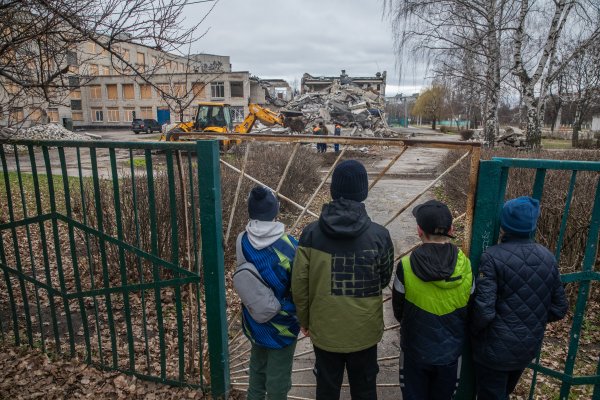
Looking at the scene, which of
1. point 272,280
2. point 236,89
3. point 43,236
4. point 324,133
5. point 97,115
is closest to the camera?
point 272,280

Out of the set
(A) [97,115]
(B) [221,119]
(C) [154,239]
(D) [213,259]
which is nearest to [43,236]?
(C) [154,239]

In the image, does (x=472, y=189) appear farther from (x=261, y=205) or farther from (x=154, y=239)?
(x=154, y=239)

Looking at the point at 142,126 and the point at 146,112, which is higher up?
the point at 146,112

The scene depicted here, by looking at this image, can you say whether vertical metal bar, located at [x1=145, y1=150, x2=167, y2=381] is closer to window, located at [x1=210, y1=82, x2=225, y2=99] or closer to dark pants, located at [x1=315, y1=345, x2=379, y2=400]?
dark pants, located at [x1=315, y1=345, x2=379, y2=400]

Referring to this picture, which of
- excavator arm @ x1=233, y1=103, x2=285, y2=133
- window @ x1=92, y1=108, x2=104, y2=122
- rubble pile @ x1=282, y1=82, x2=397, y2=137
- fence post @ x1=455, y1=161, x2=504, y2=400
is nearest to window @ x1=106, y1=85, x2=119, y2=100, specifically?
A: window @ x1=92, y1=108, x2=104, y2=122

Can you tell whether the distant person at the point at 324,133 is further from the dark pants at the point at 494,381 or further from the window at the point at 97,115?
the window at the point at 97,115

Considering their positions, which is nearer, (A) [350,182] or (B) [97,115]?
(A) [350,182]

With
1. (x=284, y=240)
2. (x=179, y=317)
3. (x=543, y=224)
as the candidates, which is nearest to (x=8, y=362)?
(x=179, y=317)

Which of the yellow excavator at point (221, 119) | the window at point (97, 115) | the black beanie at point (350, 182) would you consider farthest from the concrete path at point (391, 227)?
the window at point (97, 115)

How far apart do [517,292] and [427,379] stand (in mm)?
688

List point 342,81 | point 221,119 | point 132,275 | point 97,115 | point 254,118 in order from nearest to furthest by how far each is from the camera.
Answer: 1. point 132,275
2. point 254,118
3. point 221,119
4. point 342,81
5. point 97,115

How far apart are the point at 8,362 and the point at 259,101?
46.8 meters

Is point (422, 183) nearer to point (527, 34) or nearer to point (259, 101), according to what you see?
point (527, 34)

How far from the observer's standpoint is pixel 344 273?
210 cm
